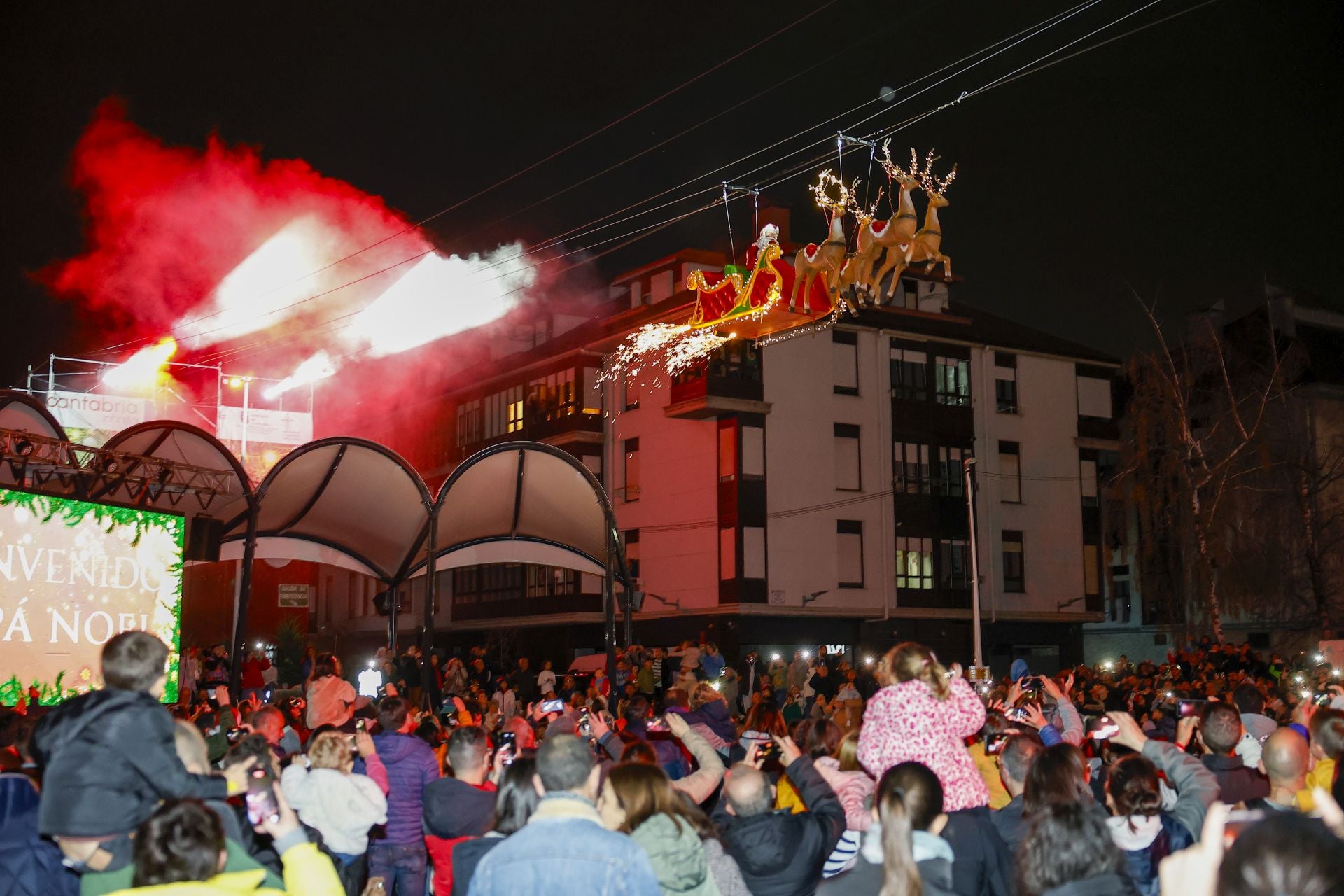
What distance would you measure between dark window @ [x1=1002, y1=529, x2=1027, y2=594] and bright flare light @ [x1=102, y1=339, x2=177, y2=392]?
37.1 metres

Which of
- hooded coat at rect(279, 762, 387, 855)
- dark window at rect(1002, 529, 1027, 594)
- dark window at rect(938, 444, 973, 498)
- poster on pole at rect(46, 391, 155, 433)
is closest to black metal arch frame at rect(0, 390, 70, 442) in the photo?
hooded coat at rect(279, 762, 387, 855)

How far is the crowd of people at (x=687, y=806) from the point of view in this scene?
402 centimetres

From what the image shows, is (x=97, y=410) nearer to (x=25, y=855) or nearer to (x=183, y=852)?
(x=25, y=855)

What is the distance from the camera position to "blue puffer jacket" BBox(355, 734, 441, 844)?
8.07 metres

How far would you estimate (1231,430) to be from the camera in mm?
37406

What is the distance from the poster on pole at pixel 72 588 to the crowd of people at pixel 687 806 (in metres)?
7.32

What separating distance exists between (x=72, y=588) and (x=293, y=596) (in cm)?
2004

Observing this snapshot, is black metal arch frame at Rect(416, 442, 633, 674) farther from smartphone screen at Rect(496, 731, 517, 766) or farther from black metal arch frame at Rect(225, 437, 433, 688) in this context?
smartphone screen at Rect(496, 731, 517, 766)

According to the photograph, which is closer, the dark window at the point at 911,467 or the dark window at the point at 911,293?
the dark window at the point at 911,467

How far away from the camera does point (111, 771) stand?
4715 millimetres

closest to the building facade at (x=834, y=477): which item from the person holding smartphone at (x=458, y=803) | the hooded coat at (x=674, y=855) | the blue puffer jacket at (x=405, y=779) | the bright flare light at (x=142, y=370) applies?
the bright flare light at (x=142, y=370)

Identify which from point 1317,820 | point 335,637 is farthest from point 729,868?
point 335,637

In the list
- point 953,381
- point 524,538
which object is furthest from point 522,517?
point 953,381

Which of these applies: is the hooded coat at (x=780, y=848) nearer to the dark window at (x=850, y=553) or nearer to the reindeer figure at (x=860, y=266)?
the reindeer figure at (x=860, y=266)
